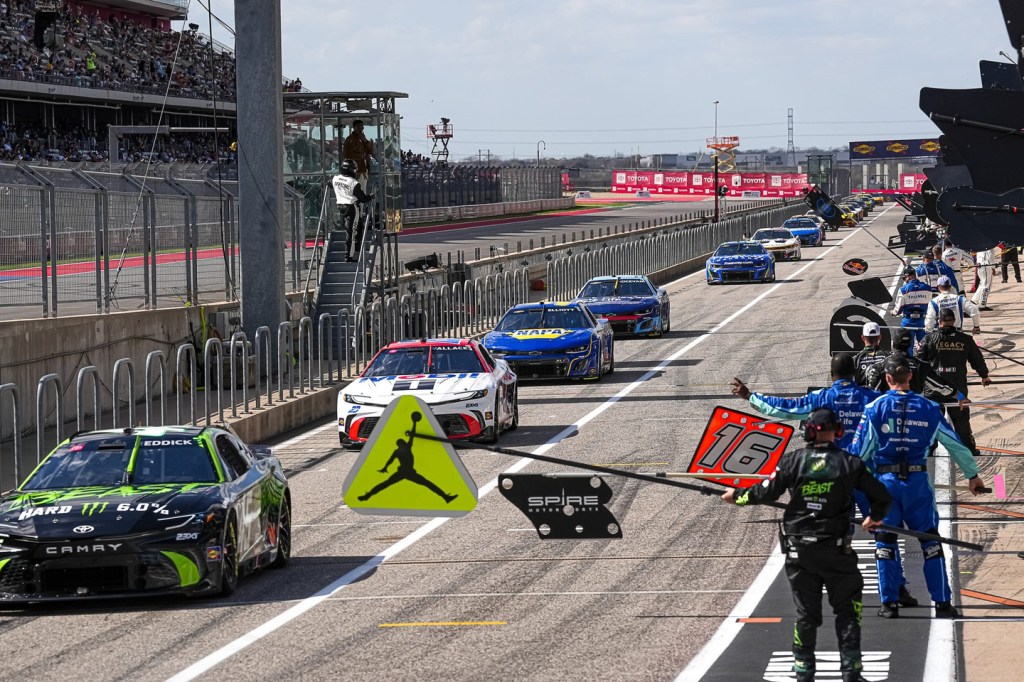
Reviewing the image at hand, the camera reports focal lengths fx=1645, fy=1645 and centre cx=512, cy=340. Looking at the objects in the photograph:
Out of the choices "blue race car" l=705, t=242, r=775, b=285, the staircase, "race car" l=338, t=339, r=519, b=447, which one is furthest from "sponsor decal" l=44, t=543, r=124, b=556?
"blue race car" l=705, t=242, r=775, b=285

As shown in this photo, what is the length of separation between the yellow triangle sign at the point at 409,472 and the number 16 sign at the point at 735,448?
6.52ft

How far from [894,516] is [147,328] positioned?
1430 cm

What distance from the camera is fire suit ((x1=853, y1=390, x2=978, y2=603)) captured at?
31.8 ft

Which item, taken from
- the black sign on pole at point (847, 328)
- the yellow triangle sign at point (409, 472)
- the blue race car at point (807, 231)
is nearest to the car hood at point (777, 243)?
the blue race car at point (807, 231)

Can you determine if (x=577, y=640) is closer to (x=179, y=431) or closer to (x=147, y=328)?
(x=179, y=431)

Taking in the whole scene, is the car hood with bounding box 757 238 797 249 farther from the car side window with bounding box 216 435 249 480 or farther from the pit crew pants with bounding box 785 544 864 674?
the pit crew pants with bounding box 785 544 864 674

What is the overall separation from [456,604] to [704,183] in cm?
15388

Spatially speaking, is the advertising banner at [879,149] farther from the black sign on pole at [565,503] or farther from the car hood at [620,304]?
A: the black sign on pole at [565,503]

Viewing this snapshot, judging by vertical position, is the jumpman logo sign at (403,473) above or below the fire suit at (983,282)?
above

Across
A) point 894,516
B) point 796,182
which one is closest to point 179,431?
point 894,516

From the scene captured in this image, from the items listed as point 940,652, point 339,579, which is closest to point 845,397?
point 940,652

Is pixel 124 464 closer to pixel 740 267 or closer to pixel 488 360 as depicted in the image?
pixel 488 360

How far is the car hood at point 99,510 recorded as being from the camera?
10297mm

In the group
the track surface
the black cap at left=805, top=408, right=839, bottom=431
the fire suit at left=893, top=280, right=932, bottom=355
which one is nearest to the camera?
the black cap at left=805, top=408, right=839, bottom=431
